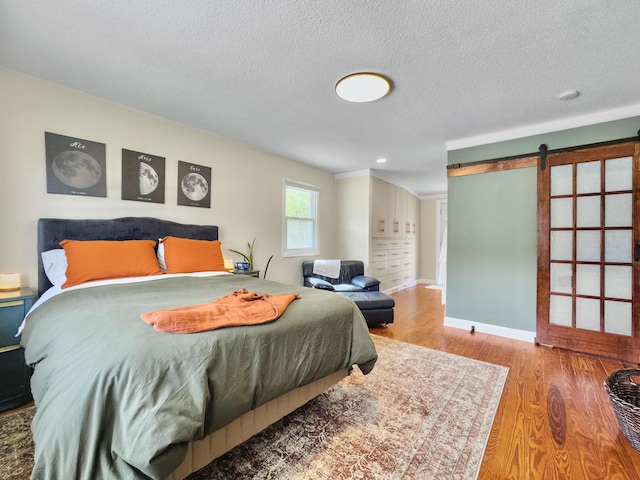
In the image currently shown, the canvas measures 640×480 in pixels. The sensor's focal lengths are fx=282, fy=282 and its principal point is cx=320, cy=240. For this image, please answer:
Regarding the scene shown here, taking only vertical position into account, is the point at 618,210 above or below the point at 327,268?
above

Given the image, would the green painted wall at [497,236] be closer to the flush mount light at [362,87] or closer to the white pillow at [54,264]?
the flush mount light at [362,87]

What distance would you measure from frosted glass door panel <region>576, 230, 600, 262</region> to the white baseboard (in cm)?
96

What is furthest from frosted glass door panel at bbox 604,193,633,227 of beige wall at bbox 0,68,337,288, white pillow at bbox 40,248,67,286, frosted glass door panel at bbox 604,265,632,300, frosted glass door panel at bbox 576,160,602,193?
white pillow at bbox 40,248,67,286

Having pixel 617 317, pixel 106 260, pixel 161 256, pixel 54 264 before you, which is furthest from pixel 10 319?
pixel 617 317

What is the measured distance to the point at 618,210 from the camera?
2.76m

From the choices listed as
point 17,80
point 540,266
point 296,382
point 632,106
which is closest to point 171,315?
point 296,382

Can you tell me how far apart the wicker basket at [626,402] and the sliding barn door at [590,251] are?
124 centimetres

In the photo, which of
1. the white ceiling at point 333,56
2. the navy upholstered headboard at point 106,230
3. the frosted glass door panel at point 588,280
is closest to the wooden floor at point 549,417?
the frosted glass door panel at point 588,280

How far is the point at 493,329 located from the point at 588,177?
1916 mm

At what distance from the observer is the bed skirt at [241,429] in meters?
1.16

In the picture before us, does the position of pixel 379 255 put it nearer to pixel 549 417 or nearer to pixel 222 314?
pixel 549 417

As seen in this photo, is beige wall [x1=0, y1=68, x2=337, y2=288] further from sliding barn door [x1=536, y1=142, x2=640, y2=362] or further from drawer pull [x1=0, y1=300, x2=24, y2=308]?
sliding barn door [x1=536, y1=142, x2=640, y2=362]

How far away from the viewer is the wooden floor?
1.42 metres

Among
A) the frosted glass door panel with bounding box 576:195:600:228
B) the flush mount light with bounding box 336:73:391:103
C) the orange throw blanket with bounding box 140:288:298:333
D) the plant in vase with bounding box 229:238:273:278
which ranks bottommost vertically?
the orange throw blanket with bounding box 140:288:298:333
